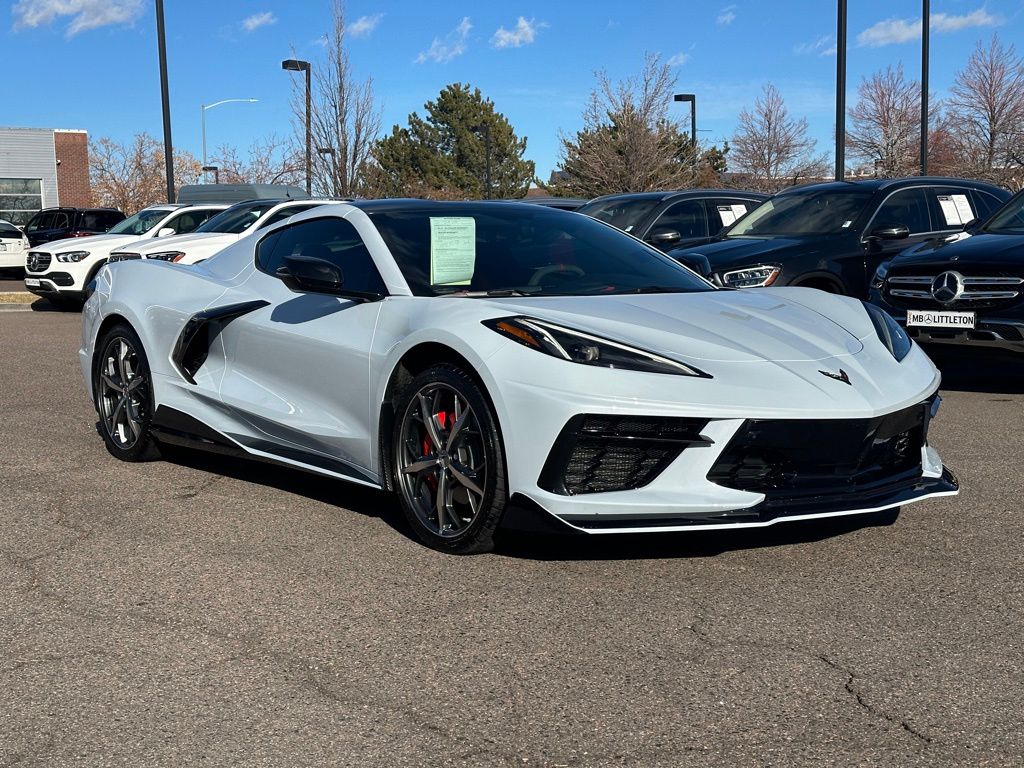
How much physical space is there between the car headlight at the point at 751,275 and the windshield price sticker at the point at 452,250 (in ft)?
17.4

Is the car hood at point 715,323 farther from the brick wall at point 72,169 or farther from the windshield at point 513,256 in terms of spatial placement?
the brick wall at point 72,169

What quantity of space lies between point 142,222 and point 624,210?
9.39 meters

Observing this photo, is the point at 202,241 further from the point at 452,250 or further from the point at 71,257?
the point at 452,250

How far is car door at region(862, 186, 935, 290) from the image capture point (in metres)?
10.5

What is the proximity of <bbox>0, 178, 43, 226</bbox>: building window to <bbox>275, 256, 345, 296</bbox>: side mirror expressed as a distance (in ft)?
172

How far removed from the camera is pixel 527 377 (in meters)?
4.21

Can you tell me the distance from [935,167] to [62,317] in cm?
4095

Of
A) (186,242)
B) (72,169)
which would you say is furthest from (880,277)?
(72,169)

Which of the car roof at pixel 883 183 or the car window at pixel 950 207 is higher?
the car roof at pixel 883 183

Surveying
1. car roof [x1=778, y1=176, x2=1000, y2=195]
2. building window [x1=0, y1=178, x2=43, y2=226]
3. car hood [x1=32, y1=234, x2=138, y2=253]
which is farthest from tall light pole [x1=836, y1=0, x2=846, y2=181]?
building window [x1=0, y1=178, x2=43, y2=226]

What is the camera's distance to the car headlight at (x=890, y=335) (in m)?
4.89

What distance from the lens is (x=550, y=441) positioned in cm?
413

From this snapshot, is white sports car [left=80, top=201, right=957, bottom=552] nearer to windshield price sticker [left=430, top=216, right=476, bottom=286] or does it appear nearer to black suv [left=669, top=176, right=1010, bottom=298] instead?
windshield price sticker [left=430, top=216, right=476, bottom=286]

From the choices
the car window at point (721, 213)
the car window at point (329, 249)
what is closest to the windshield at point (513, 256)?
the car window at point (329, 249)
